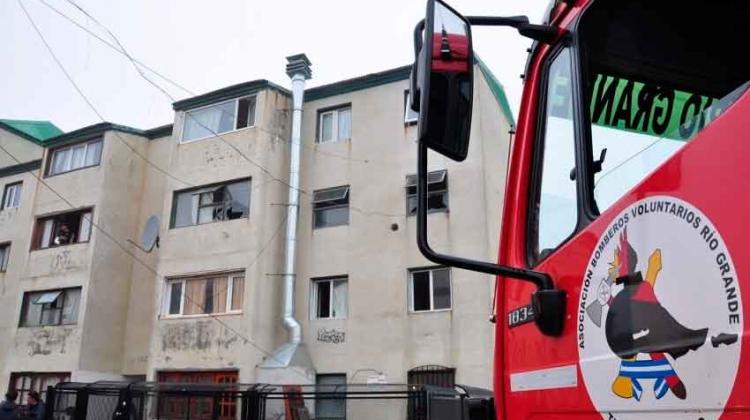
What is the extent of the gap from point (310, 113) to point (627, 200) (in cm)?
1894

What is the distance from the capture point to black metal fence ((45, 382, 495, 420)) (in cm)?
959

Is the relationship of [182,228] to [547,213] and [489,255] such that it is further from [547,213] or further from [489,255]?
[547,213]

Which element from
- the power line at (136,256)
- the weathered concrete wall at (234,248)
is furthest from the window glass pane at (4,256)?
the weathered concrete wall at (234,248)

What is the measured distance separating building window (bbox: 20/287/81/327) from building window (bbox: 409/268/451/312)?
11.6 m

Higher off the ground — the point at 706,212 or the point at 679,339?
the point at 706,212

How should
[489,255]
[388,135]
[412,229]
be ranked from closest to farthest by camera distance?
1. [489,255]
2. [412,229]
3. [388,135]

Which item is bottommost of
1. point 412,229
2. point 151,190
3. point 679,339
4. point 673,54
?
point 679,339

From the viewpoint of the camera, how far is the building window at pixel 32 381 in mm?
20938

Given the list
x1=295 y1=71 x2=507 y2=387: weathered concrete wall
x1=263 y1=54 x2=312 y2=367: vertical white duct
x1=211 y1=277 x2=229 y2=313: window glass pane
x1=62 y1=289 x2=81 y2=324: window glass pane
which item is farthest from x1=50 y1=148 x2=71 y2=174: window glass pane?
x1=295 y1=71 x2=507 y2=387: weathered concrete wall

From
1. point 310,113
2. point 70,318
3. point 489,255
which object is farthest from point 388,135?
point 70,318

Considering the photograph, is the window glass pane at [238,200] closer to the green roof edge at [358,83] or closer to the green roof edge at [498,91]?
the green roof edge at [358,83]

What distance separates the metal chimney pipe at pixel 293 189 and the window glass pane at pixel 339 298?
3.55 ft

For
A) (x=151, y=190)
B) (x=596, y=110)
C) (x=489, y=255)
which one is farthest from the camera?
(x=151, y=190)

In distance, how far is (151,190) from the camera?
23.1 m
